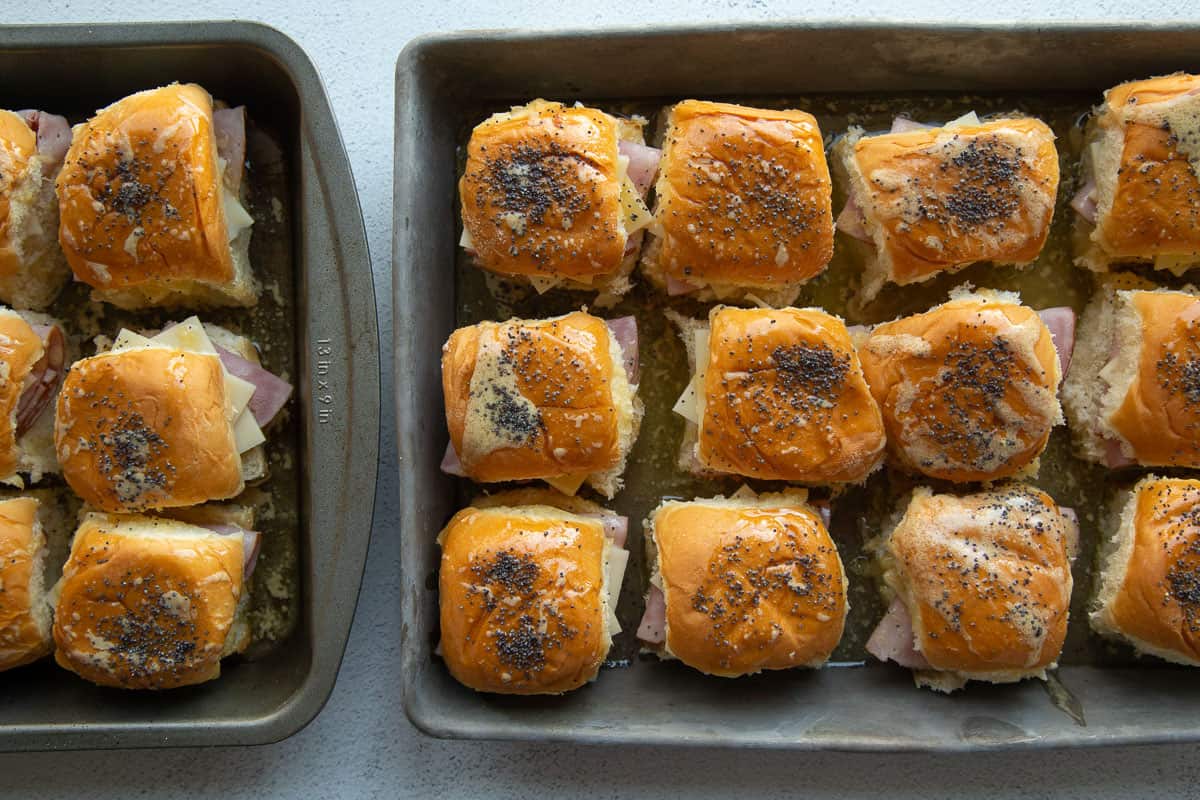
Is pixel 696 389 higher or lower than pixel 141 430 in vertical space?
higher

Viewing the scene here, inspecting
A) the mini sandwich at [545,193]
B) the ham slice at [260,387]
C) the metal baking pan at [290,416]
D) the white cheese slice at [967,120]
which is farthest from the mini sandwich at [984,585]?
the ham slice at [260,387]

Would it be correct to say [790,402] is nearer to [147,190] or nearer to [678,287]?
[678,287]

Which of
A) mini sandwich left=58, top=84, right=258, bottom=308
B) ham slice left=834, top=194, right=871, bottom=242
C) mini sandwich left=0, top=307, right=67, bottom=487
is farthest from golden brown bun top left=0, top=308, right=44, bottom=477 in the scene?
ham slice left=834, top=194, right=871, bottom=242

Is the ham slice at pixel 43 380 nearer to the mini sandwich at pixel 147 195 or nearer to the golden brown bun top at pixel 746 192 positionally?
the mini sandwich at pixel 147 195

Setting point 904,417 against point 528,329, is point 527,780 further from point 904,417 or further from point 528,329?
point 904,417

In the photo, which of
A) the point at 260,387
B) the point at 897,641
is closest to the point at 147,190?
the point at 260,387

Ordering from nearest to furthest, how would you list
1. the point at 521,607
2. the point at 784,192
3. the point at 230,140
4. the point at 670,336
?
1. the point at 521,607
2. the point at 784,192
3. the point at 230,140
4. the point at 670,336
